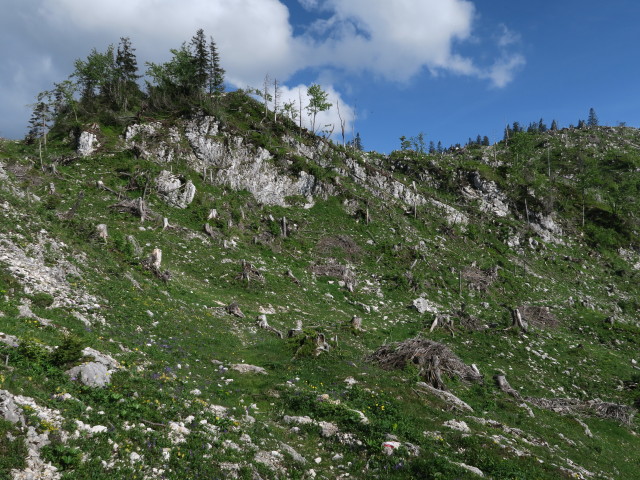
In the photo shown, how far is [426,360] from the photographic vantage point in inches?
774

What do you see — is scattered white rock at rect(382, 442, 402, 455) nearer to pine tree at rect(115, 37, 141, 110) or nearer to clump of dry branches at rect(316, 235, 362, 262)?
clump of dry branches at rect(316, 235, 362, 262)

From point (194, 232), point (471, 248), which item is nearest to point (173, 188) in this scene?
point (194, 232)

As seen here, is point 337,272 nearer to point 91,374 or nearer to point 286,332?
point 286,332

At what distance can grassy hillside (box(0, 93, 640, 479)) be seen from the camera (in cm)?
943

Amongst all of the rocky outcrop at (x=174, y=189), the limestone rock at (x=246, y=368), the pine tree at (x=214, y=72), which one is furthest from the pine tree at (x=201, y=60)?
the limestone rock at (x=246, y=368)

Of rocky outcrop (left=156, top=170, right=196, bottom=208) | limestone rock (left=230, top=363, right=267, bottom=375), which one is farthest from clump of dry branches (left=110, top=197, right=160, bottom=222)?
limestone rock (left=230, top=363, right=267, bottom=375)

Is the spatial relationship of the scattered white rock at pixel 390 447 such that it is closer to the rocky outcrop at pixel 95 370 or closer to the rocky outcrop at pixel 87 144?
the rocky outcrop at pixel 95 370

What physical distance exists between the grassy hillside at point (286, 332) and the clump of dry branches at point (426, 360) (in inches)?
11.3

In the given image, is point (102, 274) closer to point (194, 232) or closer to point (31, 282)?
point (31, 282)

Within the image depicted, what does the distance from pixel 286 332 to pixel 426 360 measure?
9256 mm

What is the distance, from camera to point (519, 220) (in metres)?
68.6

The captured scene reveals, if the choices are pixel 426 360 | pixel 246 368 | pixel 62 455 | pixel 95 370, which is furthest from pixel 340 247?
pixel 62 455

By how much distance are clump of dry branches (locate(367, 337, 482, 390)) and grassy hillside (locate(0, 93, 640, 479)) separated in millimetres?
287

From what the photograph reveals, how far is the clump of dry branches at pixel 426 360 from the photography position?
1889 centimetres
